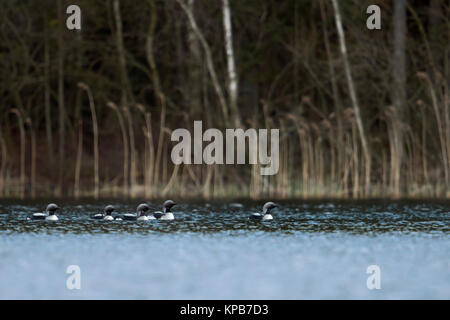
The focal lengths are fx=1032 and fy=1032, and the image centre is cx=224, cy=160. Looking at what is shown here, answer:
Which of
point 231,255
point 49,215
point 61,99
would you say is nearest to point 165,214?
point 49,215

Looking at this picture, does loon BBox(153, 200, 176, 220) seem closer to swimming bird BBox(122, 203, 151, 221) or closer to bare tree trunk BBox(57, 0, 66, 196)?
swimming bird BBox(122, 203, 151, 221)

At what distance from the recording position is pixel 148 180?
798 inches

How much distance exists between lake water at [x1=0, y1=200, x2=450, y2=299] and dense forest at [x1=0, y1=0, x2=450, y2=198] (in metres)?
7.12

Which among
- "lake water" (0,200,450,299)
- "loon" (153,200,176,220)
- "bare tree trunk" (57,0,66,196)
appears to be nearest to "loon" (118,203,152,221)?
"loon" (153,200,176,220)

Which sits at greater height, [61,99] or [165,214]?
[61,99]

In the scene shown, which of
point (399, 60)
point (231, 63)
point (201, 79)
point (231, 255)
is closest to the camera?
A: point (231, 255)

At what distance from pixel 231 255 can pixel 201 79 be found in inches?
556

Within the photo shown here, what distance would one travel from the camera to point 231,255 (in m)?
11.1

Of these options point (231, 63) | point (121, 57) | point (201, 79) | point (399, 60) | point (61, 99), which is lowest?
point (61, 99)

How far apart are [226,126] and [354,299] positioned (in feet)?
46.3

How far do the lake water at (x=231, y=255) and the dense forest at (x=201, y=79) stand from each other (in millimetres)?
7119

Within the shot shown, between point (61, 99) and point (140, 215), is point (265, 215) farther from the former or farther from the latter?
point (61, 99)
